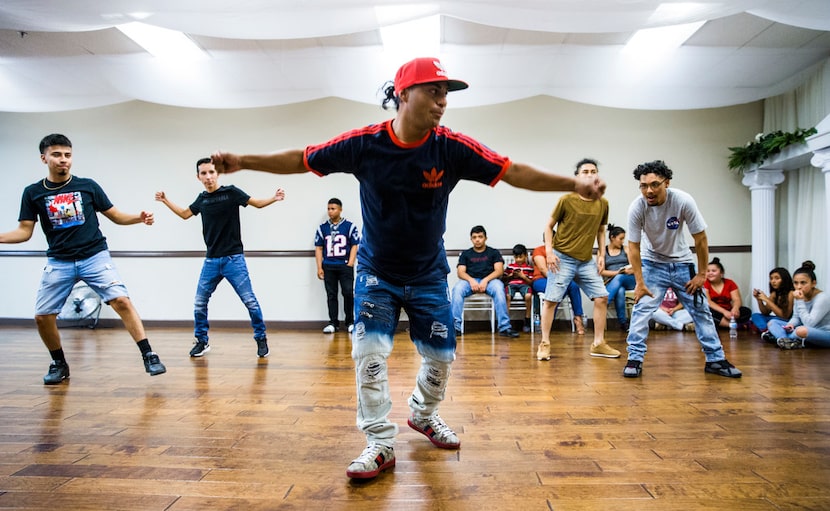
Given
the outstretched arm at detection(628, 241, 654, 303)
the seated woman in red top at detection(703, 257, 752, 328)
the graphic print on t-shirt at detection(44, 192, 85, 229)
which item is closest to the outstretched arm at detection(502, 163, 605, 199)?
the outstretched arm at detection(628, 241, 654, 303)

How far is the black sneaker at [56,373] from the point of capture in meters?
3.27

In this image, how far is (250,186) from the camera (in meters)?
6.59

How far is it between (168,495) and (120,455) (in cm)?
52

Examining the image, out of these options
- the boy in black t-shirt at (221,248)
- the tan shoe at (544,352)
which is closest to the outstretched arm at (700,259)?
the tan shoe at (544,352)

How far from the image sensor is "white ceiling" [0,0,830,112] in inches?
143

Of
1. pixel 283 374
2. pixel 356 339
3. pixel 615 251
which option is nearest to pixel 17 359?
pixel 283 374

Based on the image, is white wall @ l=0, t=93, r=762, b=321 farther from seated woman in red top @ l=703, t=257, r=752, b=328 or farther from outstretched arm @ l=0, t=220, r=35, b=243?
outstretched arm @ l=0, t=220, r=35, b=243

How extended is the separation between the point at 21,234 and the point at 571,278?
3.93m

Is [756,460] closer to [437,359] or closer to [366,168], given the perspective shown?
[437,359]

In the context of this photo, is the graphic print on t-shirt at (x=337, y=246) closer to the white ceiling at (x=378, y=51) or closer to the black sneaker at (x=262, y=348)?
the white ceiling at (x=378, y=51)

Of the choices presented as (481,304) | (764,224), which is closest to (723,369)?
(481,304)

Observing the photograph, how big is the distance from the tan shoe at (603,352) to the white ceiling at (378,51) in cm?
255

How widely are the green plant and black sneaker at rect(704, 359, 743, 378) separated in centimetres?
340

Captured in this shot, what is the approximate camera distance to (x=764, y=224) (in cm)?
606
